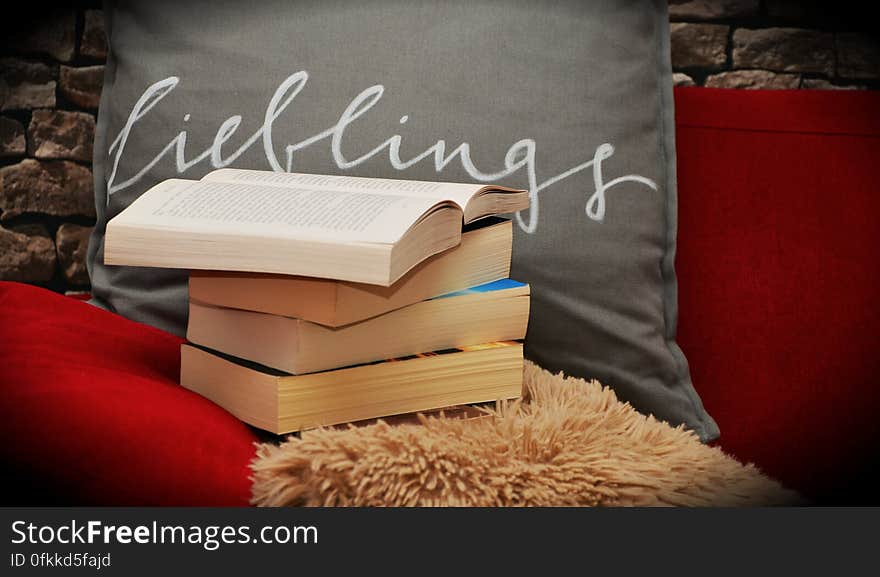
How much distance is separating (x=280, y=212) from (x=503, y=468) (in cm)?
25

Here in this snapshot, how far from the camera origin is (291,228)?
0.55 meters

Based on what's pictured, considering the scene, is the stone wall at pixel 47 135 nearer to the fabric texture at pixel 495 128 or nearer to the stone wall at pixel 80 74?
the stone wall at pixel 80 74

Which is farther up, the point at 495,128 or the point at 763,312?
the point at 495,128

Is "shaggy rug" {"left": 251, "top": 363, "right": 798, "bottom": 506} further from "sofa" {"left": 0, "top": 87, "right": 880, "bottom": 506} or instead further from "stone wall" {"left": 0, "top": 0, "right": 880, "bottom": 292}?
"stone wall" {"left": 0, "top": 0, "right": 880, "bottom": 292}

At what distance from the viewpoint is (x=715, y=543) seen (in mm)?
500

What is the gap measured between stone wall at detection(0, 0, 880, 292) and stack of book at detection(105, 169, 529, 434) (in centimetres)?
61

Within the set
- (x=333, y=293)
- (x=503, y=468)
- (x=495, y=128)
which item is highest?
(x=495, y=128)

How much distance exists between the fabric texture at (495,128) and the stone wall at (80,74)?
0.39m

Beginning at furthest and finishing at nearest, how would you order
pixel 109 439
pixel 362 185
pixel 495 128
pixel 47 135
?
pixel 47 135, pixel 495 128, pixel 362 185, pixel 109 439

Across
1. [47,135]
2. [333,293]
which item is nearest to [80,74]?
[47,135]

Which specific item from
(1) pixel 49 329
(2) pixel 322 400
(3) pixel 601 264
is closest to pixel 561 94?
(3) pixel 601 264

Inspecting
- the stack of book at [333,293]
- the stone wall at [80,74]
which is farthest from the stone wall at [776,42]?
the stack of book at [333,293]

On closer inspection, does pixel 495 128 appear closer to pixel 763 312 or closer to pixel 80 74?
pixel 763 312

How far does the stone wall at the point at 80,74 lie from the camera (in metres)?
1.16
